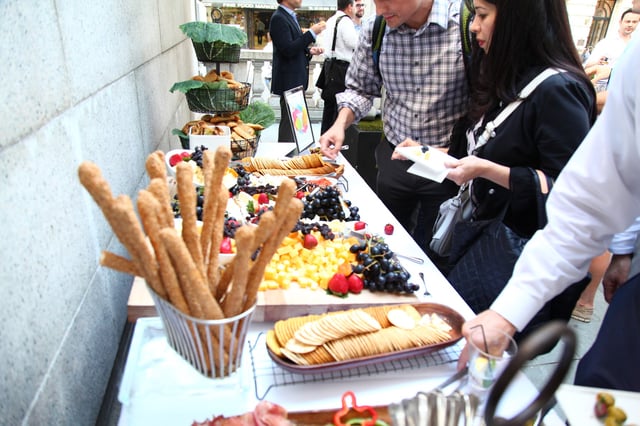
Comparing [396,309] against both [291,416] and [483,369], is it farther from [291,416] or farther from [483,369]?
A: [291,416]

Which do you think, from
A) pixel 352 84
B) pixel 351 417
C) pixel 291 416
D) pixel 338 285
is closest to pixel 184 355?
pixel 291 416

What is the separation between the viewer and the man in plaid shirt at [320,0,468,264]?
1.84 m

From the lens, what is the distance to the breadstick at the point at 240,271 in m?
0.64

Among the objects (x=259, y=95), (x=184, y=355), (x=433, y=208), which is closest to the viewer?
(x=184, y=355)

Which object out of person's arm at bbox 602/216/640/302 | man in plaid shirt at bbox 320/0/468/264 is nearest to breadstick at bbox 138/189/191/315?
person's arm at bbox 602/216/640/302

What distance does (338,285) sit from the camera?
3.76ft

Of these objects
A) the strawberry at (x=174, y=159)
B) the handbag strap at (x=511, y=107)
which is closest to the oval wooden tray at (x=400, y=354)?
the handbag strap at (x=511, y=107)

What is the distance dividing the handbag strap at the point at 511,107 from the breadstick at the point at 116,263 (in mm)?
1253

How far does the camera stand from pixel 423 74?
192 cm

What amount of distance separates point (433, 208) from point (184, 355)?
1622 mm

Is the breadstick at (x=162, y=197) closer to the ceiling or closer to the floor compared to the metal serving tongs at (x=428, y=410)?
closer to the ceiling

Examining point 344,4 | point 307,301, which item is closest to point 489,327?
point 307,301

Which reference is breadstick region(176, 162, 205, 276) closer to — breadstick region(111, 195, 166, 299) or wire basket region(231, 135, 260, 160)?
breadstick region(111, 195, 166, 299)

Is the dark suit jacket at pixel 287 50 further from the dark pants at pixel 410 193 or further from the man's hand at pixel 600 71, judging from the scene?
the man's hand at pixel 600 71
